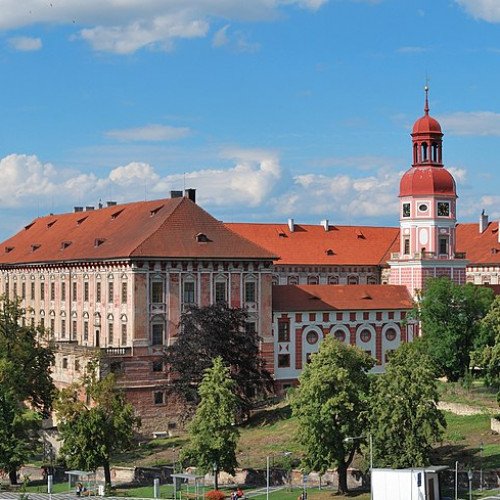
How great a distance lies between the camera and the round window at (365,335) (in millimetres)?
97312

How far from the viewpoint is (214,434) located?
66312mm

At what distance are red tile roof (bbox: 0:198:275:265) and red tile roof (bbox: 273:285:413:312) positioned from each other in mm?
4632

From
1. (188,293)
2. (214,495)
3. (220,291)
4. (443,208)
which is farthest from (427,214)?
(214,495)

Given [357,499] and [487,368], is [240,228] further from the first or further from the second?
[357,499]

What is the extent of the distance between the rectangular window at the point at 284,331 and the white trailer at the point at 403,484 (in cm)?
3764

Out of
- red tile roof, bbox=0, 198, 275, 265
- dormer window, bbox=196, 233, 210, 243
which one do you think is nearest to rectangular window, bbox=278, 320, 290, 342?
red tile roof, bbox=0, 198, 275, 265

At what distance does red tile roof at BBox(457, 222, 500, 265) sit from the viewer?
129 m

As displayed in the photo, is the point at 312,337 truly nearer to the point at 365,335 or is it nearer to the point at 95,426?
the point at 365,335

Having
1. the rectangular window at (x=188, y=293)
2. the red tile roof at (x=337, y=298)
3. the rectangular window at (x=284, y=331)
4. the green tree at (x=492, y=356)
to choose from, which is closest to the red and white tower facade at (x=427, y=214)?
the red tile roof at (x=337, y=298)

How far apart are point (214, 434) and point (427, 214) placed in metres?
42.2

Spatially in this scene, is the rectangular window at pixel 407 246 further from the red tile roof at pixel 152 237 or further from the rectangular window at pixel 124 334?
the rectangular window at pixel 124 334

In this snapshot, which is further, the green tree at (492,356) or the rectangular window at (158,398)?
the rectangular window at (158,398)

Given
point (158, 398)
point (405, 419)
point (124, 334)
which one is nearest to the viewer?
point (405, 419)

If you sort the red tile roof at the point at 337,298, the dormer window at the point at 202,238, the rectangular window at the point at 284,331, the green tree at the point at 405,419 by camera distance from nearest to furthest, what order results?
the green tree at the point at 405,419
the dormer window at the point at 202,238
the rectangular window at the point at 284,331
the red tile roof at the point at 337,298
